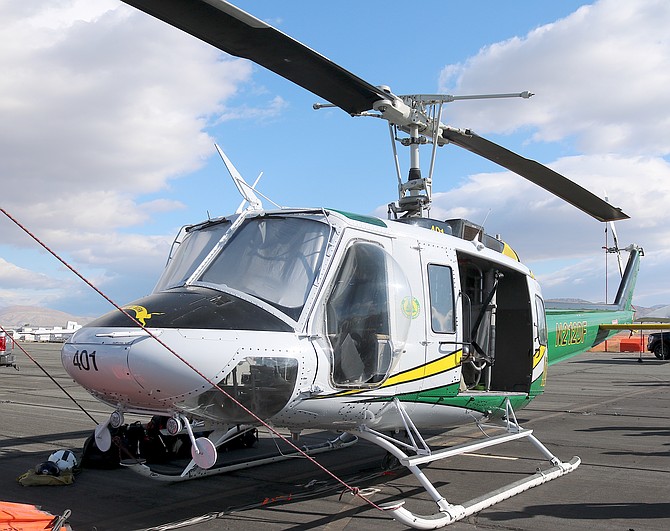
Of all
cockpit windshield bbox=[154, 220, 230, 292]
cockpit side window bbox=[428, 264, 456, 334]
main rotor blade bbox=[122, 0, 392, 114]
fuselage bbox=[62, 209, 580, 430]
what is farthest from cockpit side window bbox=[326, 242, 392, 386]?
main rotor blade bbox=[122, 0, 392, 114]

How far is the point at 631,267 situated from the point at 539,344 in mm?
7855

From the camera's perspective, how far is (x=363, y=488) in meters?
7.28

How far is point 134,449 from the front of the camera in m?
8.41

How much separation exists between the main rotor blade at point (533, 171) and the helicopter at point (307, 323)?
981 mm

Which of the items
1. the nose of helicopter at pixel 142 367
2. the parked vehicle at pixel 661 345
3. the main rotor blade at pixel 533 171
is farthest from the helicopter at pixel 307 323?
the parked vehicle at pixel 661 345

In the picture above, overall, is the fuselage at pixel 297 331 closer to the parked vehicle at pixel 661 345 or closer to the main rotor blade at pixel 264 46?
the main rotor blade at pixel 264 46

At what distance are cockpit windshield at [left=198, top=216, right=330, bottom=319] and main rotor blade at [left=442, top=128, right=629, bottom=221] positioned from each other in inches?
138

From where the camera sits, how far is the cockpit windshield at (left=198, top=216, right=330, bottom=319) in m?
5.88

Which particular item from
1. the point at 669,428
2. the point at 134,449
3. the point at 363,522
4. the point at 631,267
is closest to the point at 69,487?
the point at 134,449

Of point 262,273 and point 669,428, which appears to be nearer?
point 262,273

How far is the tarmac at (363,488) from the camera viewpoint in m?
6.23

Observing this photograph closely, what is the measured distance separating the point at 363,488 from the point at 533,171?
479cm

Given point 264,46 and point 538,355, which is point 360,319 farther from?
point 538,355

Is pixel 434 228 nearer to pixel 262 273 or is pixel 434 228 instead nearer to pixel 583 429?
pixel 262 273
